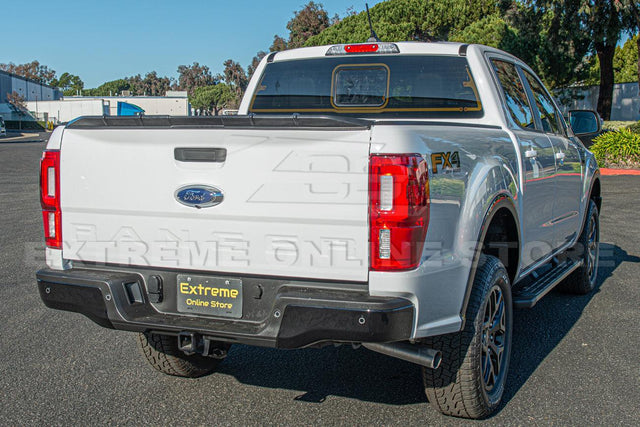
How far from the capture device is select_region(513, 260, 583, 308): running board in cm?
424

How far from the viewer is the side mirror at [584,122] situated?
5938 millimetres

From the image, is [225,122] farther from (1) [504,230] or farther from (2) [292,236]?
(1) [504,230]

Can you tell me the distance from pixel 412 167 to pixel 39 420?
240 centimetres

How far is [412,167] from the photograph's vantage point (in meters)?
A: 2.87

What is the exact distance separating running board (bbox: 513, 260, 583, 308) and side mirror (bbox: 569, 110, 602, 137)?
45.7 inches

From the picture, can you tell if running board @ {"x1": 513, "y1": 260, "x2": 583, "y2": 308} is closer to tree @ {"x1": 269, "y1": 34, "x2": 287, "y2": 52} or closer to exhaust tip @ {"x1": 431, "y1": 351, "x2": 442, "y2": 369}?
exhaust tip @ {"x1": 431, "y1": 351, "x2": 442, "y2": 369}

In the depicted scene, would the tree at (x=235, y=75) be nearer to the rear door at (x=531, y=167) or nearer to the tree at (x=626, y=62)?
the tree at (x=626, y=62)

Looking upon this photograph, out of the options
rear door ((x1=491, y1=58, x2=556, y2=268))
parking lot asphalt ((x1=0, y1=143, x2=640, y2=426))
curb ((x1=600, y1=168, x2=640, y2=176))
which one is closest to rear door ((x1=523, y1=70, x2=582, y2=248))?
rear door ((x1=491, y1=58, x2=556, y2=268))

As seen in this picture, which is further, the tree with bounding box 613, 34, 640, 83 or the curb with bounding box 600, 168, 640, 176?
the tree with bounding box 613, 34, 640, 83

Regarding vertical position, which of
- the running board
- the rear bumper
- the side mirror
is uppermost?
the side mirror

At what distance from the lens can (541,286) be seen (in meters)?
4.72

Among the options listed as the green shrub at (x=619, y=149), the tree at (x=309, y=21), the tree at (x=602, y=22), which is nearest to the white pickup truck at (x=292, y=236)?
the green shrub at (x=619, y=149)

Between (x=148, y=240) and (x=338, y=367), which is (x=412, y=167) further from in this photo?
(x=338, y=367)

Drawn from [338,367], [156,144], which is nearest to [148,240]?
[156,144]
